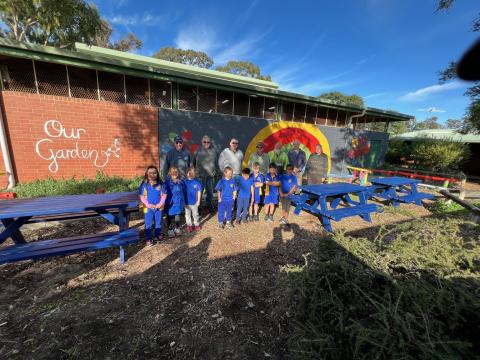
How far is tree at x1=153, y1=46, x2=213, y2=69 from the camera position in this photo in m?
38.1

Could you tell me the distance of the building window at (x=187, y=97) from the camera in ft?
25.0

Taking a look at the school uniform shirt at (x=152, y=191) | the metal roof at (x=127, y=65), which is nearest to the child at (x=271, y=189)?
the school uniform shirt at (x=152, y=191)

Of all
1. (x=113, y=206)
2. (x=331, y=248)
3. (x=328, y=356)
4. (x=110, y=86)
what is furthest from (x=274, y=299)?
(x=110, y=86)

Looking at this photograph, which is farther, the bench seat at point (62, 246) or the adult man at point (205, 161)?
the adult man at point (205, 161)

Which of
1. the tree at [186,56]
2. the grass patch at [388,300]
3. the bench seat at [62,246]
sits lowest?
the bench seat at [62,246]

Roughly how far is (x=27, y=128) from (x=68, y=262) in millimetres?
4935

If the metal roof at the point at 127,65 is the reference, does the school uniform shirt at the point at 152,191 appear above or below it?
below

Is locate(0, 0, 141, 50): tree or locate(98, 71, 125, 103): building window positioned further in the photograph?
locate(0, 0, 141, 50): tree

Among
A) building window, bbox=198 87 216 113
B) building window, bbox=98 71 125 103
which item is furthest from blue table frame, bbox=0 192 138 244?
building window, bbox=198 87 216 113

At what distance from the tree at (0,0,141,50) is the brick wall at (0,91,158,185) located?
7925 mm

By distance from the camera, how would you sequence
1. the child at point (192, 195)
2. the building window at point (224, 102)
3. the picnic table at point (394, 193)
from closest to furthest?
the child at point (192, 195)
the picnic table at point (394, 193)
the building window at point (224, 102)

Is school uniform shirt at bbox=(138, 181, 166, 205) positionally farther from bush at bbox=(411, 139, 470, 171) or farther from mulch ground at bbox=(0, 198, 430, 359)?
bush at bbox=(411, 139, 470, 171)

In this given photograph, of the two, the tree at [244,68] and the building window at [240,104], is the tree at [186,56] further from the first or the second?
the building window at [240,104]

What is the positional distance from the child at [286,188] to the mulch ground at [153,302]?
3.74 ft
